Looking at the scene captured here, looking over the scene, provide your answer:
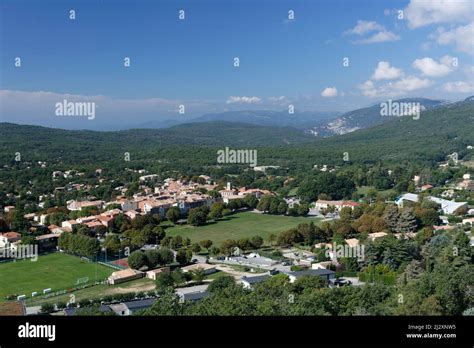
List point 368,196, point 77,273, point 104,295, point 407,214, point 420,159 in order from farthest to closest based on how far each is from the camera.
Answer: point 420,159 < point 368,196 < point 407,214 < point 77,273 < point 104,295

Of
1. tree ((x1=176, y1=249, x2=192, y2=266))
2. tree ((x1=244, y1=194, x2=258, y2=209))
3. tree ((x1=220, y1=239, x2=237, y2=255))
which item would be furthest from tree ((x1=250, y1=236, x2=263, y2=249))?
tree ((x1=244, y1=194, x2=258, y2=209))

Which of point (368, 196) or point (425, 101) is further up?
point (425, 101)

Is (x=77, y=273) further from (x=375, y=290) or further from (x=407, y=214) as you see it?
(x=407, y=214)

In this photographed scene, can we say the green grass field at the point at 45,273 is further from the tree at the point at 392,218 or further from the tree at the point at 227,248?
the tree at the point at 392,218

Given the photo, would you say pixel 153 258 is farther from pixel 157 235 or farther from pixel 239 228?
pixel 239 228

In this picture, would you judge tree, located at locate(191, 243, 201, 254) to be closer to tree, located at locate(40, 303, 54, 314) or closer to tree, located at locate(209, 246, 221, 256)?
tree, located at locate(209, 246, 221, 256)

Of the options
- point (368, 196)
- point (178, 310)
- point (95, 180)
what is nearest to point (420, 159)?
point (368, 196)

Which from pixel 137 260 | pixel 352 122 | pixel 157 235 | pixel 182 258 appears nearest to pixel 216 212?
pixel 157 235

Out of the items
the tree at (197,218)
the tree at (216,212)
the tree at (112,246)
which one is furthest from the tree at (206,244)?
the tree at (216,212)
